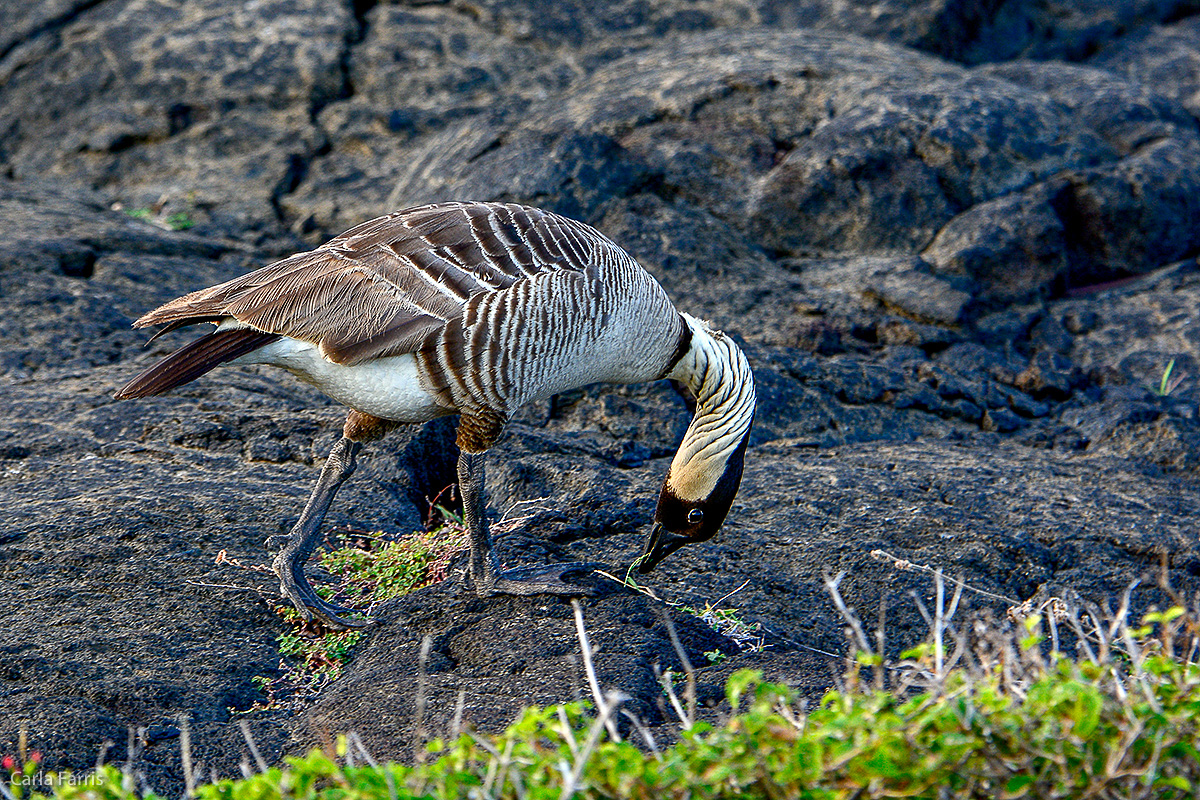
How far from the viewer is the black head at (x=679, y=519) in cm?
442

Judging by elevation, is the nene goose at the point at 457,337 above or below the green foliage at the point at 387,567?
above

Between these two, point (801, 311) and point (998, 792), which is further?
point (801, 311)

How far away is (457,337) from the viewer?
13.7ft

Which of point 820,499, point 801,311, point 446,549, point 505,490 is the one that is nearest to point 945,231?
point 801,311

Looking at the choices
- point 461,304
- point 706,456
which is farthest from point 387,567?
point 706,456

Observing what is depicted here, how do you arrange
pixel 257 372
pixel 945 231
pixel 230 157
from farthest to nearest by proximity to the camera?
pixel 230 157 → pixel 945 231 → pixel 257 372

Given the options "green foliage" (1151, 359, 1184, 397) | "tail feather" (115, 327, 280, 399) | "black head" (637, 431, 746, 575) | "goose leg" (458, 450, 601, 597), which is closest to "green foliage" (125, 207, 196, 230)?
"tail feather" (115, 327, 280, 399)

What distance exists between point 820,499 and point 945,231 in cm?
320

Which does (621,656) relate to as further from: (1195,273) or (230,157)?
(230,157)

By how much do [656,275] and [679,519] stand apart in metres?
2.89

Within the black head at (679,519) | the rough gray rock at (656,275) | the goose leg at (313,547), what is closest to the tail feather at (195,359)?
the goose leg at (313,547)

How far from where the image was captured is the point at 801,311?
6953 millimetres

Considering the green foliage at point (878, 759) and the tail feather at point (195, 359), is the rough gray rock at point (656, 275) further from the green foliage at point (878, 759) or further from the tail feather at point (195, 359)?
the green foliage at point (878, 759)

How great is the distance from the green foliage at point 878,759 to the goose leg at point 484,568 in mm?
1812
